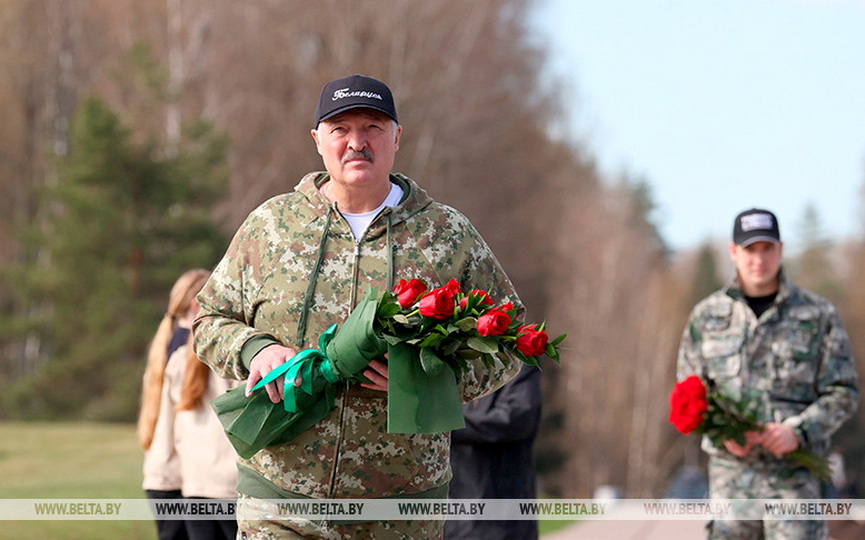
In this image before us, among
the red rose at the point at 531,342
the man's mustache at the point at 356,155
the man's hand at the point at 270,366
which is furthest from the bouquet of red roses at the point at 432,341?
the man's mustache at the point at 356,155

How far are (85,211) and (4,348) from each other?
11.2 metres

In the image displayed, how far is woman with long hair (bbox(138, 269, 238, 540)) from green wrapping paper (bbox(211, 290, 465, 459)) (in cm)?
294

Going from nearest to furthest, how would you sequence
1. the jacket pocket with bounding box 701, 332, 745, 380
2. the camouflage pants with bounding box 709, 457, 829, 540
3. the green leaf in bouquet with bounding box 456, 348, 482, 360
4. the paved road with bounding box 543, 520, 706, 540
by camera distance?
the green leaf in bouquet with bounding box 456, 348, 482, 360
the camouflage pants with bounding box 709, 457, 829, 540
the jacket pocket with bounding box 701, 332, 745, 380
the paved road with bounding box 543, 520, 706, 540

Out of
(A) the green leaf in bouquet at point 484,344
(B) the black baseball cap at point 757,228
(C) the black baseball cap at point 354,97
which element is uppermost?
(B) the black baseball cap at point 757,228

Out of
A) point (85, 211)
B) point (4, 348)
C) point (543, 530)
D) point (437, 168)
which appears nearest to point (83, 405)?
point (85, 211)

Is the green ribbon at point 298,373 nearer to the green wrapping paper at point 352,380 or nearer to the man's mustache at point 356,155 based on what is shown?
the green wrapping paper at point 352,380

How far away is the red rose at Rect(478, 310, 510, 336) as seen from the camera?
12.4 feet

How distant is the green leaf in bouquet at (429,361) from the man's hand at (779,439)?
9.93 feet

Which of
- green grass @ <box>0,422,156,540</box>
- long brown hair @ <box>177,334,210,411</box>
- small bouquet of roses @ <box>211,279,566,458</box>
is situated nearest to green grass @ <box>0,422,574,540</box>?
green grass @ <box>0,422,156,540</box>

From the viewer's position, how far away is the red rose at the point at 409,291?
3.88 m

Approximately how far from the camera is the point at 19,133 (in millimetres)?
37969

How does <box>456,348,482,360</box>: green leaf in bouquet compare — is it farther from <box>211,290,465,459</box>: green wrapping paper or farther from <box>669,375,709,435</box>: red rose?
<box>669,375,709,435</box>: red rose

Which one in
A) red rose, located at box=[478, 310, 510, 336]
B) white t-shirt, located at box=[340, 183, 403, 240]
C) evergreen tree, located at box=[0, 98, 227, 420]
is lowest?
red rose, located at box=[478, 310, 510, 336]

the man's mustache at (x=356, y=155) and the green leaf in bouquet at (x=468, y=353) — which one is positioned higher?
the man's mustache at (x=356, y=155)
